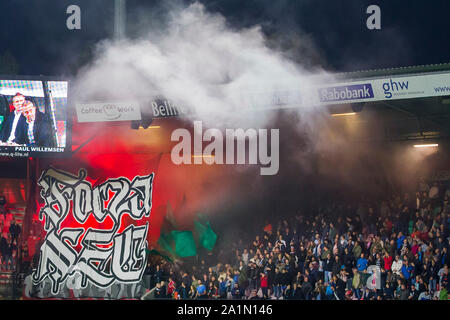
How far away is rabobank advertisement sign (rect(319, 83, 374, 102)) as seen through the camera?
1095 centimetres

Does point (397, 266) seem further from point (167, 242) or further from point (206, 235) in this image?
point (167, 242)

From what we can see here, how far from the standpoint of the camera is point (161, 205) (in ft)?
50.4

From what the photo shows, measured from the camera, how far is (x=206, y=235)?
49.0 feet

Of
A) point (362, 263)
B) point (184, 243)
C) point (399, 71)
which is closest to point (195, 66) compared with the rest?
point (399, 71)

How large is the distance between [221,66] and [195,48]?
63cm

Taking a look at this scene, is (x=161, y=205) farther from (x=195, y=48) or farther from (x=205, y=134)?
(x=195, y=48)

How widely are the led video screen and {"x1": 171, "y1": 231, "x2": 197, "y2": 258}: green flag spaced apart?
14.5 feet

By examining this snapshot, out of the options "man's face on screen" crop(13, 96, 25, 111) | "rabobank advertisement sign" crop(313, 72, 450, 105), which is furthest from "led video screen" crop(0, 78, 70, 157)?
"rabobank advertisement sign" crop(313, 72, 450, 105)

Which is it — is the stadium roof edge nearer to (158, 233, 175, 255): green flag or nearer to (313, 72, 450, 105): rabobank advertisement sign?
(313, 72, 450, 105): rabobank advertisement sign

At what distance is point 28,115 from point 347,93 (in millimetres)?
5960

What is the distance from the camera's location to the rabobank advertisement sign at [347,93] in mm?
10945

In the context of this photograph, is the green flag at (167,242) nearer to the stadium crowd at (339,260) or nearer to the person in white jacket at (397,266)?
the stadium crowd at (339,260)
